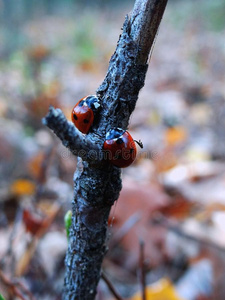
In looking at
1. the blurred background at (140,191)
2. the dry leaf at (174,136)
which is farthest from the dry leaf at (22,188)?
the dry leaf at (174,136)

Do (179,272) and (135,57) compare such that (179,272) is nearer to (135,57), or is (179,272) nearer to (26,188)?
(26,188)

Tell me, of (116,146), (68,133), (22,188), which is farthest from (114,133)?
(22,188)

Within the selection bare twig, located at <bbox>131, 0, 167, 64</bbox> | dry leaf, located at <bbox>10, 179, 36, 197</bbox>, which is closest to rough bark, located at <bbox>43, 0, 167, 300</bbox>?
bare twig, located at <bbox>131, 0, 167, 64</bbox>

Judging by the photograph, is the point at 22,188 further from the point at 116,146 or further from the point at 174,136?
the point at 174,136

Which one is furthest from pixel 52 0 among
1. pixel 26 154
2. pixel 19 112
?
pixel 26 154

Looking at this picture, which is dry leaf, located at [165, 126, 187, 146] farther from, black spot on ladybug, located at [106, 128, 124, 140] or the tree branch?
the tree branch

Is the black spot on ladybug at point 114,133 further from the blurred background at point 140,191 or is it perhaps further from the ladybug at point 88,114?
the blurred background at point 140,191
